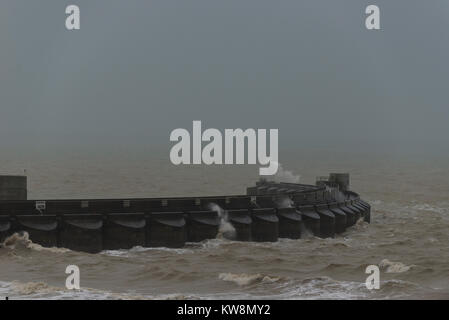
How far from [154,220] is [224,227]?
5.13 meters

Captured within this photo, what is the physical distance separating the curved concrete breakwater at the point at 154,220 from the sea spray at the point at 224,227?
7 cm

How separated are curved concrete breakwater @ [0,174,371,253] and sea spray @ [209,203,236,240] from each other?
7 centimetres

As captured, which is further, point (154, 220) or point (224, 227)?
point (224, 227)

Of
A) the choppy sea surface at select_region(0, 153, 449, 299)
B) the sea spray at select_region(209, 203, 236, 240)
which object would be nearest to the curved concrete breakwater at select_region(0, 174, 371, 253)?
the sea spray at select_region(209, 203, 236, 240)

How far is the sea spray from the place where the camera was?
47281mm

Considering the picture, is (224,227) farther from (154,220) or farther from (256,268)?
(256,268)

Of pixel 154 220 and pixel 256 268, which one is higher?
pixel 154 220

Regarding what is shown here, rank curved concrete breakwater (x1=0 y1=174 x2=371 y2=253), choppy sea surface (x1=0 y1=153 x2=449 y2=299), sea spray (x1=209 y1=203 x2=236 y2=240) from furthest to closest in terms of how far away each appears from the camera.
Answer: sea spray (x1=209 y1=203 x2=236 y2=240)
curved concrete breakwater (x1=0 y1=174 x2=371 y2=253)
choppy sea surface (x1=0 y1=153 x2=449 y2=299)

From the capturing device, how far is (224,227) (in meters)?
47.5

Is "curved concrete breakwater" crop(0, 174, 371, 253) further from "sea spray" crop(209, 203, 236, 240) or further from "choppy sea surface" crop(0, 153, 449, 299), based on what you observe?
"choppy sea surface" crop(0, 153, 449, 299)

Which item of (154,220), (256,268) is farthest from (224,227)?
(256,268)
